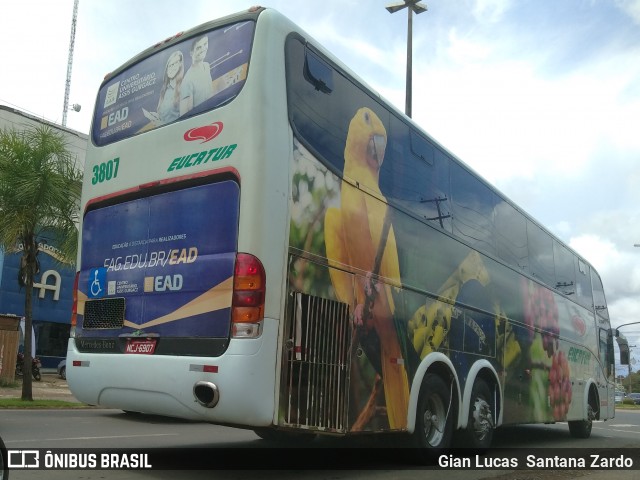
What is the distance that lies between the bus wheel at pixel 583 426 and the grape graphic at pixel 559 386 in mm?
1565

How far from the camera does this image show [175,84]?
6465 mm

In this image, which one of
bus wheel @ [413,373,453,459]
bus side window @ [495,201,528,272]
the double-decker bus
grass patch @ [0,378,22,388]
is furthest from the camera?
grass patch @ [0,378,22,388]

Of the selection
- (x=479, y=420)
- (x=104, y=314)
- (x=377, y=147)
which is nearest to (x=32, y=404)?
(x=104, y=314)

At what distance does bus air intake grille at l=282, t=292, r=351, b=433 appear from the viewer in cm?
546

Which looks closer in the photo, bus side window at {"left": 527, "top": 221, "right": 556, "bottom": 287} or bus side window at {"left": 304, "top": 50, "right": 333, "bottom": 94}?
bus side window at {"left": 304, "top": 50, "right": 333, "bottom": 94}

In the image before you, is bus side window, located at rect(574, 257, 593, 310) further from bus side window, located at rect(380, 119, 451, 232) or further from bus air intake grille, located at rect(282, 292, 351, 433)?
bus air intake grille, located at rect(282, 292, 351, 433)

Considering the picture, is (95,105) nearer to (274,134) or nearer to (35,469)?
(274,134)

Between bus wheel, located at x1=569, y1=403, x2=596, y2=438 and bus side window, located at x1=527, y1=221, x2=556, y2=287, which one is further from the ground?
bus side window, located at x1=527, y1=221, x2=556, y2=287

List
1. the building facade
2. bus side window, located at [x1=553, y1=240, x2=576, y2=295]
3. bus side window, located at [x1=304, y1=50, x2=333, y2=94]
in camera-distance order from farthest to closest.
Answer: the building facade → bus side window, located at [x1=553, y1=240, x2=576, y2=295] → bus side window, located at [x1=304, y1=50, x2=333, y2=94]

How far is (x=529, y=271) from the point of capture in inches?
443

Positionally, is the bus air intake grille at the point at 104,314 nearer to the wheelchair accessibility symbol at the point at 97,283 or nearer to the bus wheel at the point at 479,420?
the wheelchair accessibility symbol at the point at 97,283

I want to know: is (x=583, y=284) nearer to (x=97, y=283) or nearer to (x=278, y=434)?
(x=278, y=434)

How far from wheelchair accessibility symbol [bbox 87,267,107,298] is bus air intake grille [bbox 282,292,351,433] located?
2226mm

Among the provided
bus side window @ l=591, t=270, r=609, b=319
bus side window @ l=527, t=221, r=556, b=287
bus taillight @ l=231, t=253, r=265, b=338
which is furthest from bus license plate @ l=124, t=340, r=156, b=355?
bus side window @ l=591, t=270, r=609, b=319
